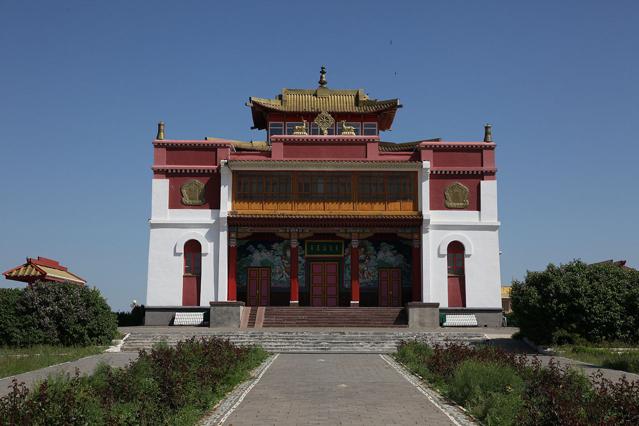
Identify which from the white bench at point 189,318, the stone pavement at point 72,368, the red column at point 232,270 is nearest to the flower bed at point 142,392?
the stone pavement at point 72,368

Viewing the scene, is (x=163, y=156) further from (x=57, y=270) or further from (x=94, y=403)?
(x=94, y=403)

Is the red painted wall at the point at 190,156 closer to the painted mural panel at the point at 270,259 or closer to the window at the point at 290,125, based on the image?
the painted mural panel at the point at 270,259

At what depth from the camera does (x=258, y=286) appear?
35344mm

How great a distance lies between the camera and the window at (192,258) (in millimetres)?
34156

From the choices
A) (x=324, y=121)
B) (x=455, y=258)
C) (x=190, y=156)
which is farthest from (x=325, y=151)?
(x=455, y=258)

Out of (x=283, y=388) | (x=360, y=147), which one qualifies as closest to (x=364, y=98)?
(x=360, y=147)

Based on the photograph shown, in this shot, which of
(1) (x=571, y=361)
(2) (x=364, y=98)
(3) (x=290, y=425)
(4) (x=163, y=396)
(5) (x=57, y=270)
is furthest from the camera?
(2) (x=364, y=98)

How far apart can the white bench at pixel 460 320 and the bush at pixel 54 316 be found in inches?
600

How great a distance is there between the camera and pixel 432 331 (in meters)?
29.8

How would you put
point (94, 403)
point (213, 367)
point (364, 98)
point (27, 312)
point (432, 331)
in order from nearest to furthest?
point (94, 403) → point (213, 367) → point (27, 312) → point (432, 331) → point (364, 98)

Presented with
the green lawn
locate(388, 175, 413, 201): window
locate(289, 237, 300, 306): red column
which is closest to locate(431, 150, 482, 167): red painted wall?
locate(388, 175, 413, 201): window

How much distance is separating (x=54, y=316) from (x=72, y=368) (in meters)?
6.23

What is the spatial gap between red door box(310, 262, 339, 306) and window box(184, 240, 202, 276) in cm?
537

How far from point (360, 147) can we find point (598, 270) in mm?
13891
